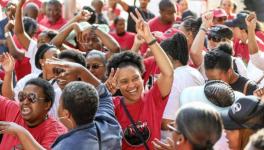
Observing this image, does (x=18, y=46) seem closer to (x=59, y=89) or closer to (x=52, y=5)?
(x=52, y=5)

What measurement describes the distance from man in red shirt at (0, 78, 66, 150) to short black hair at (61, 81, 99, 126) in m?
0.47

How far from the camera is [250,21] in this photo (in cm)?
591

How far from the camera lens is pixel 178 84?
16.0 feet

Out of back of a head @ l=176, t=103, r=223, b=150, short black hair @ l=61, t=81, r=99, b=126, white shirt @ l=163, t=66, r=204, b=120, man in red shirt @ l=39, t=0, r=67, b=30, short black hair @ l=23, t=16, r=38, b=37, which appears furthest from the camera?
man in red shirt @ l=39, t=0, r=67, b=30

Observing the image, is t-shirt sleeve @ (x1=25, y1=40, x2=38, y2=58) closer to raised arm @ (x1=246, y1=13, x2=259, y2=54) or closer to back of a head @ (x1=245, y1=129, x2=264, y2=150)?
raised arm @ (x1=246, y1=13, x2=259, y2=54)

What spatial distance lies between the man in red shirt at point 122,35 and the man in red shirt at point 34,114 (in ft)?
13.3

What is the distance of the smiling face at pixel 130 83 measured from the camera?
426cm

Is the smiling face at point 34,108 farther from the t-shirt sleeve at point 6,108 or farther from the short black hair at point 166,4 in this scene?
the short black hair at point 166,4

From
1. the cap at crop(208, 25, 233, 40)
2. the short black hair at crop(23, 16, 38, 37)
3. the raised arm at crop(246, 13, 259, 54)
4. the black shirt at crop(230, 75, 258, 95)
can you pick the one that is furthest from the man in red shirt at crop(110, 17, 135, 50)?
the black shirt at crop(230, 75, 258, 95)

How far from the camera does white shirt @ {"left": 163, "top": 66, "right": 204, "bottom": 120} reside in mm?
4789

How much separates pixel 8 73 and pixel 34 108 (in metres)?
1.14

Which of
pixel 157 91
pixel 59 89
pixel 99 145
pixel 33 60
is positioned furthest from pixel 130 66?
pixel 33 60

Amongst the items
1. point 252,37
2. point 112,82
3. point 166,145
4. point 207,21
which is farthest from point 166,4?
point 166,145

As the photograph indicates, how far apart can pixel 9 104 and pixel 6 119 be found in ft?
0.39
